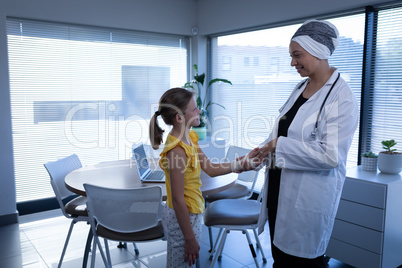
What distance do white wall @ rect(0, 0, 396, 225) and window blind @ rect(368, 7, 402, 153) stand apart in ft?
0.77

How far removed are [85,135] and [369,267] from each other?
3.52 metres

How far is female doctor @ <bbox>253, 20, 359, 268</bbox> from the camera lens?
1553mm

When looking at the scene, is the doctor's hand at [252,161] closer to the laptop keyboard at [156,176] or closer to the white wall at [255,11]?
the laptop keyboard at [156,176]

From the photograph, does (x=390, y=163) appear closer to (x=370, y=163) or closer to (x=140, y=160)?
(x=370, y=163)

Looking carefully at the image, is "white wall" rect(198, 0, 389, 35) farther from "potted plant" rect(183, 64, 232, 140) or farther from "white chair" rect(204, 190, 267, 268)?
"white chair" rect(204, 190, 267, 268)

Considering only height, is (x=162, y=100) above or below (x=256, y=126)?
above

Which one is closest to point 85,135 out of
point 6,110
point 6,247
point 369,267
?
point 6,110

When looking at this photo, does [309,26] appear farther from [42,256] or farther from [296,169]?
[42,256]

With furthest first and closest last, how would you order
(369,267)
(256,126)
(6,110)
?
(256,126)
(6,110)
(369,267)

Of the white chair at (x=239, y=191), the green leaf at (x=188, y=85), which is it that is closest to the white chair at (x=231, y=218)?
the white chair at (x=239, y=191)

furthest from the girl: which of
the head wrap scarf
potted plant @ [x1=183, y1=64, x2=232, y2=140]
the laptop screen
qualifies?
potted plant @ [x1=183, y1=64, x2=232, y2=140]

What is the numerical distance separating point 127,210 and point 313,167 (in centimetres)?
113

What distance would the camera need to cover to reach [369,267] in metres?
2.68

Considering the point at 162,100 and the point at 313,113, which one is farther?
the point at 162,100
